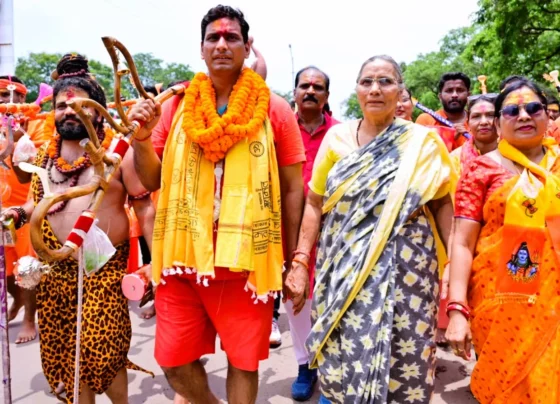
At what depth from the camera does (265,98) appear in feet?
8.54

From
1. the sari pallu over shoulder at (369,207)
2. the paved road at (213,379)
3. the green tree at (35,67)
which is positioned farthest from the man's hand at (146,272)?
the green tree at (35,67)

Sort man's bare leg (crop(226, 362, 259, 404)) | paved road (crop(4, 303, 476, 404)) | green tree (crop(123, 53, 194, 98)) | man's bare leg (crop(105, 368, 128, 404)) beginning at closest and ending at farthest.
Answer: man's bare leg (crop(226, 362, 259, 404)) → man's bare leg (crop(105, 368, 128, 404)) → paved road (crop(4, 303, 476, 404)) → green tree (crop(123, 53, 194, 98))

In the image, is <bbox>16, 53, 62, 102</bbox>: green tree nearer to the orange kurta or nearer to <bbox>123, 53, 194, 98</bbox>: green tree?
<bbox>123, 53, 194, 98</bbox>: green tree

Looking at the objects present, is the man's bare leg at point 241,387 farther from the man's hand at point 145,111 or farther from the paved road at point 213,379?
the man's hand at point 145,111

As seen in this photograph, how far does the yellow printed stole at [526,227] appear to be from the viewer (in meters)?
2.36

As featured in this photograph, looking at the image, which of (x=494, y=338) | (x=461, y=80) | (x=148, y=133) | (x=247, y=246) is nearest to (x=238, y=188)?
(x=247, y=246)

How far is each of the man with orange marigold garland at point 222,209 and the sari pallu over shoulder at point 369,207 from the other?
0.68 ft

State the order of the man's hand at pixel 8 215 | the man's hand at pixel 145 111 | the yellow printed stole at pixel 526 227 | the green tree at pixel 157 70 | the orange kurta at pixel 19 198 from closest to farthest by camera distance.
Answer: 1. the man's hand at pixel 145 111
2. the yellow printed stole at pixel 526 227
3. the man's hand at pixel 8 215
4. the orange kurta at pixel 19 198
5. the green tree at pixel 157 70

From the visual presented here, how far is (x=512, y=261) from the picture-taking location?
2.42 meters

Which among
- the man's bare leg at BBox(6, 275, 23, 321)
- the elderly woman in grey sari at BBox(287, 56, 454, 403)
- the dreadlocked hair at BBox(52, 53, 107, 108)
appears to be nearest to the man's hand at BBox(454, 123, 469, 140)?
the elderly woman in grey sari at BBox(287, 56, 454, 403)

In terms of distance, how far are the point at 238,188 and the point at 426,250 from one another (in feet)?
3.10

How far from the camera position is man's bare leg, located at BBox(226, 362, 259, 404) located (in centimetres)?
259

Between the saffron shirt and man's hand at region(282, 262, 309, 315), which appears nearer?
man's hand at region(282, 262, 309, 315)

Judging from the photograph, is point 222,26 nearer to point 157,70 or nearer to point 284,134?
point 284,134
